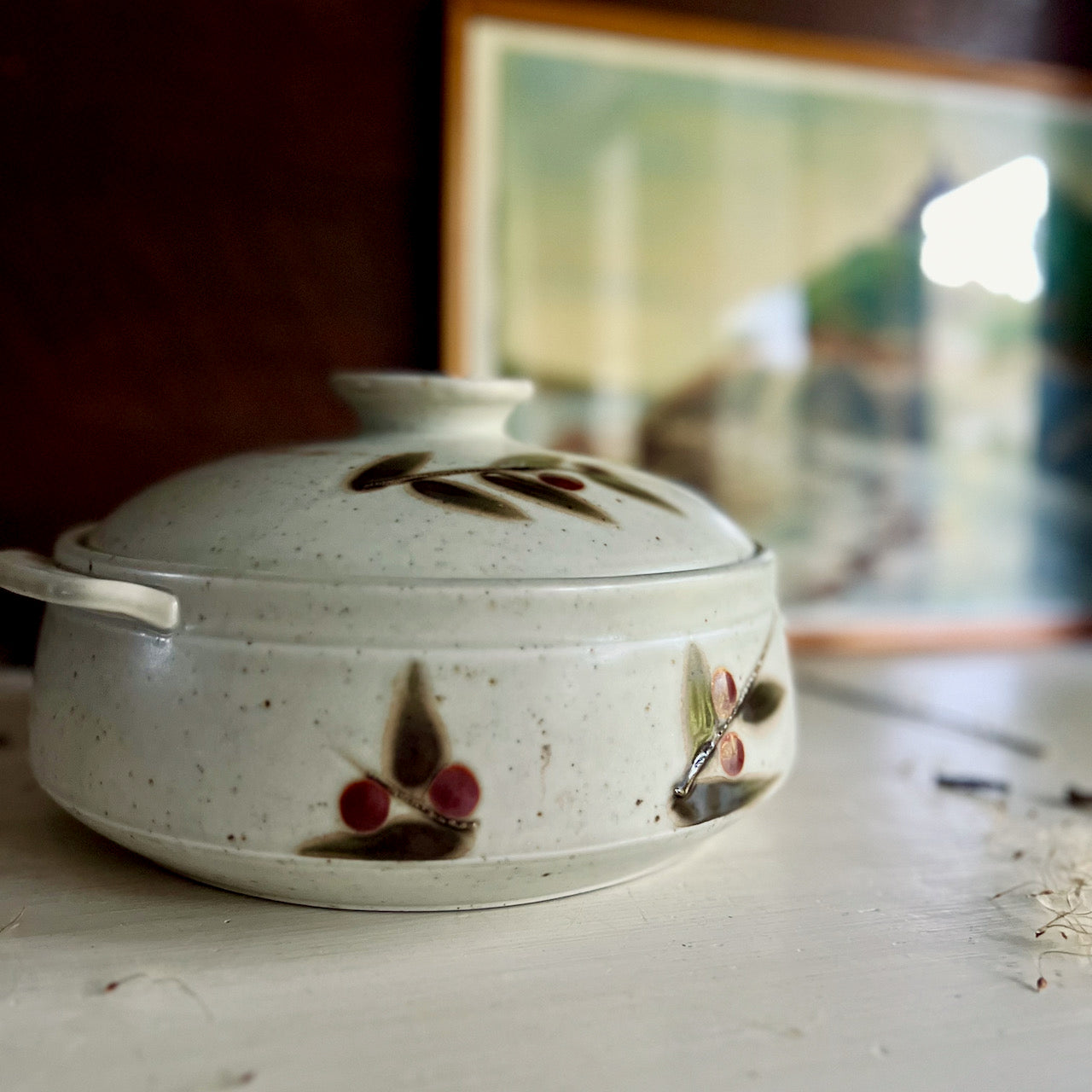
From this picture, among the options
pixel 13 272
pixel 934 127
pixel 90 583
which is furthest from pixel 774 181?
pixel 90 583

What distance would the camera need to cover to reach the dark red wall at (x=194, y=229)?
34.7 inches

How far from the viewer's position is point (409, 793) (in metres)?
0.41

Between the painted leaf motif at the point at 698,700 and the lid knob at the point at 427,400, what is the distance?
0.18 meters

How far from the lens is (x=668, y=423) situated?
3.43ft

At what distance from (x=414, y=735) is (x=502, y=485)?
128mm

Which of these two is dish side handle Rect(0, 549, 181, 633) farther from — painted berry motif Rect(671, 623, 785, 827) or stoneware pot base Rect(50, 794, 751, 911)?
painted berry motif Rect(671, 623, 785, 827)

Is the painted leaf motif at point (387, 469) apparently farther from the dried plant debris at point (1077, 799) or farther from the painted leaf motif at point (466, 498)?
the dried plant debris at point (1077, 799)

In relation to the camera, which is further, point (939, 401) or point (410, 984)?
point (939, 401)

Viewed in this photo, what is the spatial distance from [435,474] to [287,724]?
0.44 ft

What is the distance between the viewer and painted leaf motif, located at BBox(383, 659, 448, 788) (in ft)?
1.36

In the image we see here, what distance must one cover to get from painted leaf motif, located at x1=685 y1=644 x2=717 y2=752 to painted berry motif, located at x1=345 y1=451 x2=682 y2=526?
0.07 meters

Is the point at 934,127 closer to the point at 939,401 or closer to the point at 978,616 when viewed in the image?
the point at 939,401

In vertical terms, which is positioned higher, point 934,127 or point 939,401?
point 934,127

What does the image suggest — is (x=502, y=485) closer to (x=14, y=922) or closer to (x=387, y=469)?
(x=387, y=469)
